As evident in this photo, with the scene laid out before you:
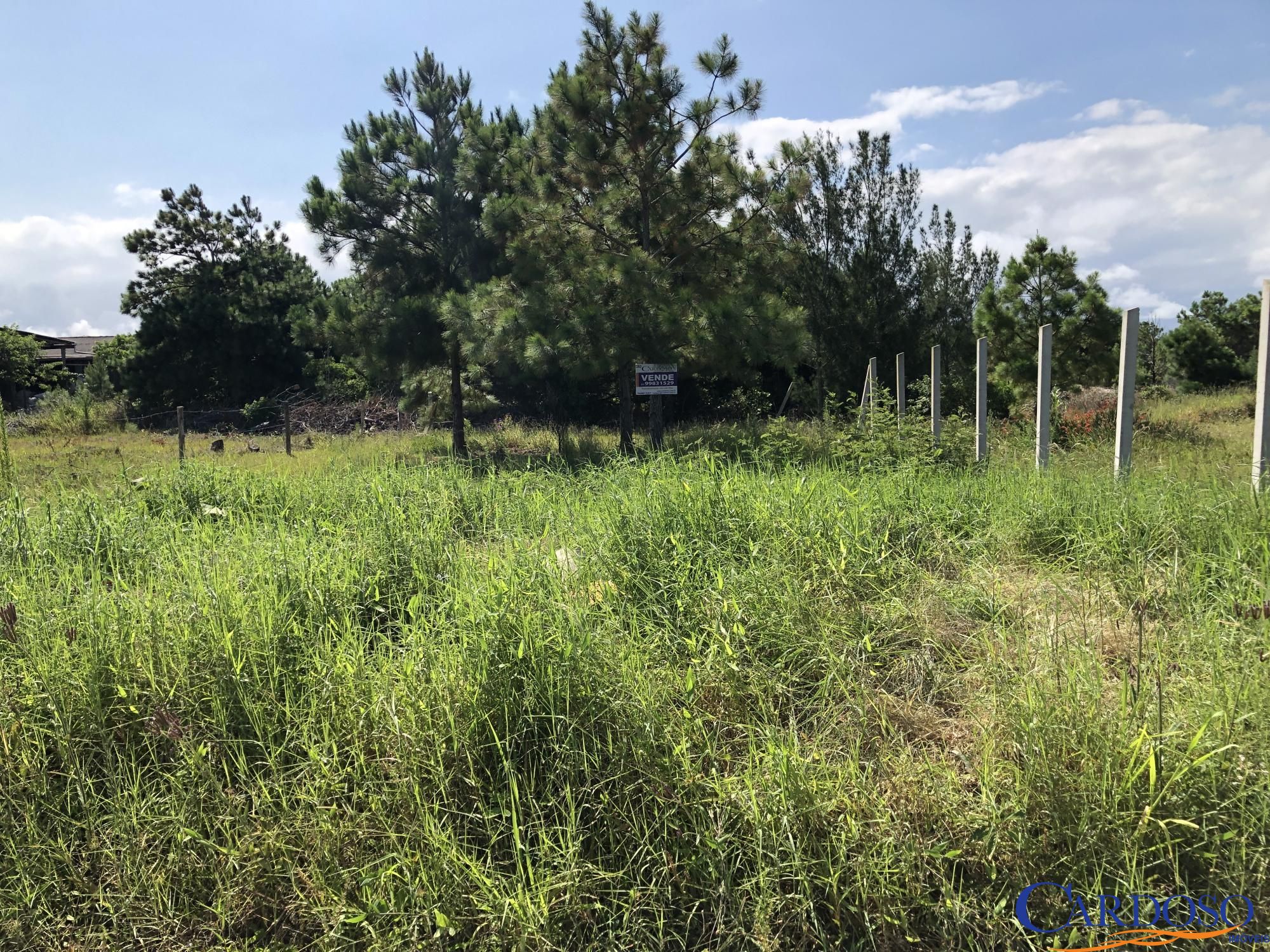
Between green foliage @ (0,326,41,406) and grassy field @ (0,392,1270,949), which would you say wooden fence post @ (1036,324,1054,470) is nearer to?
grassy field @ (0,392,1270,949)

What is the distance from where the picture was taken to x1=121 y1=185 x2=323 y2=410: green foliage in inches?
968

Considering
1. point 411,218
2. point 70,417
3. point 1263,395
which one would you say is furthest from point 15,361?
point 1263,395

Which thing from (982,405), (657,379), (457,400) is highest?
(657,379)

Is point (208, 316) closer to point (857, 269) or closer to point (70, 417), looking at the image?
→ point (70, 417)

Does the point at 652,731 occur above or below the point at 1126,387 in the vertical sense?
below

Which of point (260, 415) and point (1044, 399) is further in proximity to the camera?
point (260, 415)

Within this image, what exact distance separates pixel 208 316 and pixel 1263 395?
27.1 m

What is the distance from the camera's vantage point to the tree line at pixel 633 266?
10.3m

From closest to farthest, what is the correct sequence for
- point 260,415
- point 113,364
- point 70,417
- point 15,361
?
1. point 70,417
2. point 260,415
3. point 113,364
4. point 15,361

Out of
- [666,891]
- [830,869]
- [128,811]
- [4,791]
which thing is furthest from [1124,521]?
[4,791]

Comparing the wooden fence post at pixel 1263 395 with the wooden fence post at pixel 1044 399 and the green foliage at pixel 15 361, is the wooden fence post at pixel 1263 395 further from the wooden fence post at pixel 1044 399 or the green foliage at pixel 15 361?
the green foliage at pixel 15 361

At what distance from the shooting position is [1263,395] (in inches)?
Result: 166

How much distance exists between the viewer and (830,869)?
1.93m

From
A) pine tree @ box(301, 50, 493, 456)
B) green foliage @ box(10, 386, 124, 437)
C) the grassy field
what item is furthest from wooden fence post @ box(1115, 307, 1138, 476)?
green foliage @ box(10, 386, 124, 437)
